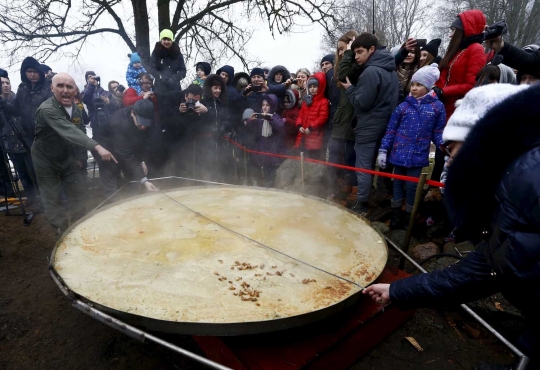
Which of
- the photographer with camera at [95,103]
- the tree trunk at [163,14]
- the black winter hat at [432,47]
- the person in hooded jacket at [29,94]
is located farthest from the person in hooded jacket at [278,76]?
the tree trunk at [163,14]

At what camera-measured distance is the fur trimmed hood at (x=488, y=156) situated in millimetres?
1211

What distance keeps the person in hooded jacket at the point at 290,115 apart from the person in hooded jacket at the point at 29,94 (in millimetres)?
4378

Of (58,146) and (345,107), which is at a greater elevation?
(345,107)

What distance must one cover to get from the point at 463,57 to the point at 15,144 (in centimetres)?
724

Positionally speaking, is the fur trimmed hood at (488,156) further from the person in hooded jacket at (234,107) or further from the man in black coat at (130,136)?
the person in hooded jacket at (234,107)

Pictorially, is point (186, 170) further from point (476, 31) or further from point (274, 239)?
point (476, 31)

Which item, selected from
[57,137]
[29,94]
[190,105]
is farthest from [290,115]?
[29,94]

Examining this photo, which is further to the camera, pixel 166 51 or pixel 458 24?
pixel 166 51

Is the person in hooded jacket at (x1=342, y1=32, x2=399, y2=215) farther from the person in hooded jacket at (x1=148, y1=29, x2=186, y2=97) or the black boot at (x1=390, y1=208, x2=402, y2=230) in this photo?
the person in hooded jacket at (x1=148, y1=29, x2=186, y2=97)

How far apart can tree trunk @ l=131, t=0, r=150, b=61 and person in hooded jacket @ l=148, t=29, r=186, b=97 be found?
3.28m

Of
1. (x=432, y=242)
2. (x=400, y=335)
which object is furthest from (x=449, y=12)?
(x=400, y=335)

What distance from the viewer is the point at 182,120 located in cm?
585

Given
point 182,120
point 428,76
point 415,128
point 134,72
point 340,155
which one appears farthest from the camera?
point 134,72

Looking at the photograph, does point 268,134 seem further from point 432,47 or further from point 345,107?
point 432,47
